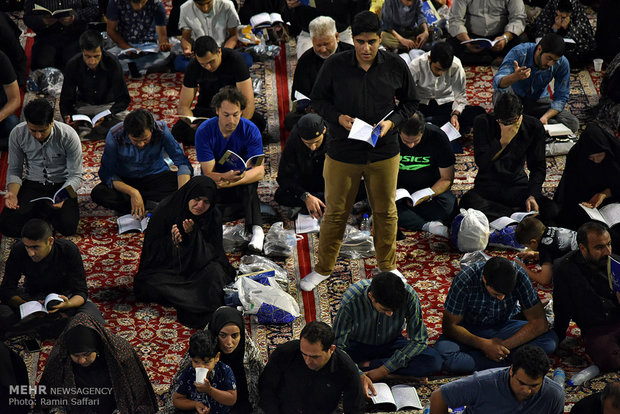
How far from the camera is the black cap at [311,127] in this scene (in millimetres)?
8133

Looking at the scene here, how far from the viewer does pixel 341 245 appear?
822 cm

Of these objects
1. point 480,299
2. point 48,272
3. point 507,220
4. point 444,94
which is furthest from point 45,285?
point 444,94

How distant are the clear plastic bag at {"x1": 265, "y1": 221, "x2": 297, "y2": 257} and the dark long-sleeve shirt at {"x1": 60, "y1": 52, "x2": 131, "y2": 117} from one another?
2.04 meters

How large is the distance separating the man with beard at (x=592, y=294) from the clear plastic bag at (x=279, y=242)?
1996 mm

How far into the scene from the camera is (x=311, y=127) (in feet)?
26.7

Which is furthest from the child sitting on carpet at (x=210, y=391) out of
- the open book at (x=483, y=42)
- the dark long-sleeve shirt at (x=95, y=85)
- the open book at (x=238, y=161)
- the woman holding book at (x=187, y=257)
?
the open book at (x=483, y=42)

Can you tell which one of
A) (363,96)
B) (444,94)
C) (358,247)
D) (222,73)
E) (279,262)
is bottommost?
(279,262)

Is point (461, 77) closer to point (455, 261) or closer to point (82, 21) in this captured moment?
point (455, 261)

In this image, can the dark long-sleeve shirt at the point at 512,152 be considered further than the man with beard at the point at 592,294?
Yes

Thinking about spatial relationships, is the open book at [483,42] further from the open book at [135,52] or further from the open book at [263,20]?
the open book at [135,52]

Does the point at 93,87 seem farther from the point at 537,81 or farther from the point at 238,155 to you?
the point at 537,81

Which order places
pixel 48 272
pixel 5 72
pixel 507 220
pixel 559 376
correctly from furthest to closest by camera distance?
pixel 5 72 < pixel 507 220 < pixel 48 272 < pixel 559 376

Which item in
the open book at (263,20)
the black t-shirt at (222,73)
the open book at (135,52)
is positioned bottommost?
the open book at (135,52)

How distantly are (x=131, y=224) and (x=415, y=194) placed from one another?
2.08m
